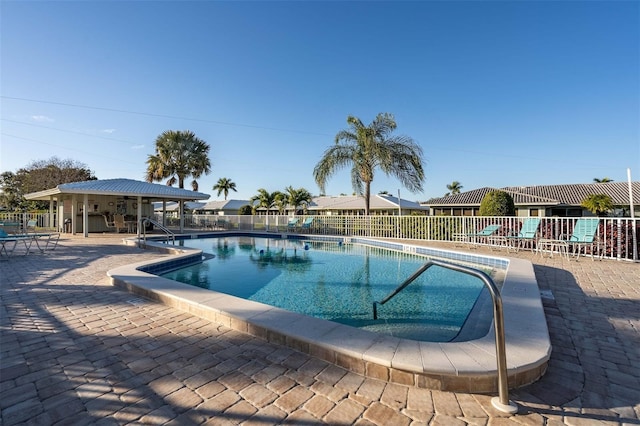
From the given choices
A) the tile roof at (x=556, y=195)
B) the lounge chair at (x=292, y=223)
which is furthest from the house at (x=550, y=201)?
the lounge chair at (x=292, y=223)

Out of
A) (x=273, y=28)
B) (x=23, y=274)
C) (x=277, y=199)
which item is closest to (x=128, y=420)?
(x=23, y=274)

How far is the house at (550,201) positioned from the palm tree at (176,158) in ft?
66.4

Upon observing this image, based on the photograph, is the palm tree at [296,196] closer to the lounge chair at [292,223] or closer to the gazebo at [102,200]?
the lounge chair at [292,223]

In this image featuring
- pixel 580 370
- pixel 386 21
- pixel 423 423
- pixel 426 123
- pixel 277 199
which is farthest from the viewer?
pixel 277 199

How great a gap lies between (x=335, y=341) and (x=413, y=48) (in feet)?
51.7

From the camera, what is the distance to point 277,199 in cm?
3653

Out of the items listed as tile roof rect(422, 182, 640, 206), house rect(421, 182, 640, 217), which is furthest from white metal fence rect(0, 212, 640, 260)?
tile roof rect(422, 182, 640, 206)

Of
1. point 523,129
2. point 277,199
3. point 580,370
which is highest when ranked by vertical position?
point 523,129

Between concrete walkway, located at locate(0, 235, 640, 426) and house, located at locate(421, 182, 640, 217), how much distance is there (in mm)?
22273

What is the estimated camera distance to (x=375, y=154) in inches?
687

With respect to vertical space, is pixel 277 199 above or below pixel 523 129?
below

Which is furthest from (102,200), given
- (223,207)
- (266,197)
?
(223,207)

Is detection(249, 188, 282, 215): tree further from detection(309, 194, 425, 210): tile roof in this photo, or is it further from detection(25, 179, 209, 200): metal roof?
detection(25, 179, 209, 200): metal roof

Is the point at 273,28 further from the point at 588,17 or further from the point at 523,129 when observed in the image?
the point at 523,129
